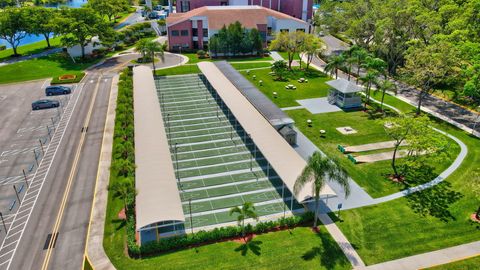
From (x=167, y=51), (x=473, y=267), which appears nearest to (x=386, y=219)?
(x=473, y=267)

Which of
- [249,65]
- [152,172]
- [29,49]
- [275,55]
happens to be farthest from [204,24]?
[152,172]

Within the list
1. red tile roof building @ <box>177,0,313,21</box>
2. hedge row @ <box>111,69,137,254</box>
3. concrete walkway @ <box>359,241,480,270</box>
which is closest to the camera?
A: concrete walkway @ <box>359,241,480,270</box>

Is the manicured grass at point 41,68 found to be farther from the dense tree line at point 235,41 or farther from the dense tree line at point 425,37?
the dense tree line at point 425,37

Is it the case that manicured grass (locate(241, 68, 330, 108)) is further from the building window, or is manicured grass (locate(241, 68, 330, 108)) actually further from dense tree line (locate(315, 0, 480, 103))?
the building window

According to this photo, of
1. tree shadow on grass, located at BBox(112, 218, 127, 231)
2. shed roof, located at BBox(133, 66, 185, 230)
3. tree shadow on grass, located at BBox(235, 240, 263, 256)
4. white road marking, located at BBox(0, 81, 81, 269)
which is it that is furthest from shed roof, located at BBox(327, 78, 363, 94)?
white road marking, located at BBox(0, 81, 81, 269)

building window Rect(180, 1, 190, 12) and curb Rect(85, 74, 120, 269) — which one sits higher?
building window Rect(180, 1, 190, 12)

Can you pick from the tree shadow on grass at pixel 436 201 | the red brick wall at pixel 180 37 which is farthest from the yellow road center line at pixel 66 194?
the red brick wall at pixel 180 37

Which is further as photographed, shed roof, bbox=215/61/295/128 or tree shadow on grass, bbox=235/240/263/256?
shed roof, bbox=215/61/295/128
